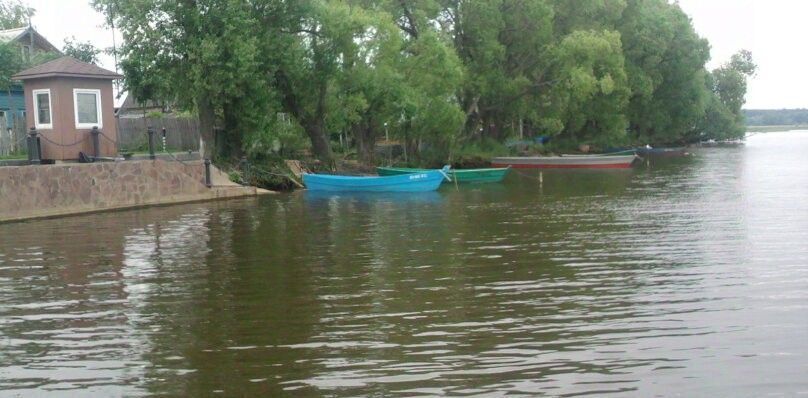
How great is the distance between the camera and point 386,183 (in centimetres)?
3116

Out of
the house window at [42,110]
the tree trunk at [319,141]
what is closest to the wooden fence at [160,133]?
the tree trunk at [319,141]

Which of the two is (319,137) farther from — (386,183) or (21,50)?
(21,50)

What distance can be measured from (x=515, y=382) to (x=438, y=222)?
13074 mm

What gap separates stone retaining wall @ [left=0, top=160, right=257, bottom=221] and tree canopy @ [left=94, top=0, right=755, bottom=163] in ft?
15.3

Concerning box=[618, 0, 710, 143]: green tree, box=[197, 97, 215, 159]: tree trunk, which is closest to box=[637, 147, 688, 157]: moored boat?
box=[618, 0, 710, 143]: green tree

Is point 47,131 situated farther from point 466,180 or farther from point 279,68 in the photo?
point 466,180

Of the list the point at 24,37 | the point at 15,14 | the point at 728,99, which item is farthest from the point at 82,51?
the point at 728,99

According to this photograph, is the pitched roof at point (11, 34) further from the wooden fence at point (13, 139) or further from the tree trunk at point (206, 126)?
the tree trunk at point (206, 126)

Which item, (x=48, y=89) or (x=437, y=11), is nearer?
(x=48, y=89)

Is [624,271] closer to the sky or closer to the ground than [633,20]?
closer to the ground

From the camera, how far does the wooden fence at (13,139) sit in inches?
1132

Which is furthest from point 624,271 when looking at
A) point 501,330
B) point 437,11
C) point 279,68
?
point 437,11

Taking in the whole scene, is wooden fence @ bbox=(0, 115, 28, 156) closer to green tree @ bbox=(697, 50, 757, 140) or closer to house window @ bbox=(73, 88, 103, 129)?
house window @ bbox=(73, 88, 103, 129)

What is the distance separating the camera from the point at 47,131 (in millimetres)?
25328
